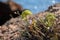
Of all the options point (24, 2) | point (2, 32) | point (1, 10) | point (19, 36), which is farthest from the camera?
point (24, 2)

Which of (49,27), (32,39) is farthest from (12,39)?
(49,27)

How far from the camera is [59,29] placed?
2.84 m

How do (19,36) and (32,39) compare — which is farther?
(19,36)

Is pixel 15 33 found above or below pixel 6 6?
above

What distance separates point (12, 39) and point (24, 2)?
7350 mm

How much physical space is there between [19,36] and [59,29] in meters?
0.57

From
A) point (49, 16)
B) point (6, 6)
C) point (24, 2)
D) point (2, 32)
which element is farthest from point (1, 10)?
point (49, 16)

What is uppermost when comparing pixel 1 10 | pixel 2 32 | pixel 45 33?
pixel 45 33

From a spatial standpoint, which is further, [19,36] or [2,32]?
[2,32]

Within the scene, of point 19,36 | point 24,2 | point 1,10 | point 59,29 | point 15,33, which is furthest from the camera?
point 24,2

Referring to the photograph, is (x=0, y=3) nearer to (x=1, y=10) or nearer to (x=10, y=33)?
(x=1, y=10)

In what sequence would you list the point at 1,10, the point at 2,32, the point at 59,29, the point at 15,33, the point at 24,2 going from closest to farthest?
the point at 59,29, the point at 15,33, the point at 2,32, the point at 1,10, the point at 24,2

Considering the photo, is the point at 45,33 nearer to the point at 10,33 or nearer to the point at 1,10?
the point at 10,33

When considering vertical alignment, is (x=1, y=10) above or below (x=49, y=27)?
below
